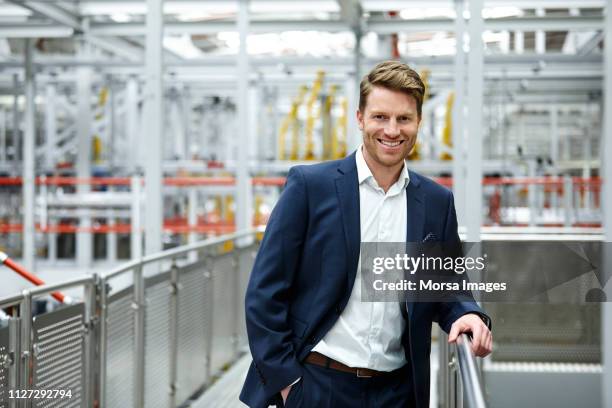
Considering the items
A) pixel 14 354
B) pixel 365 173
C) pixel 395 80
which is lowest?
pixel 14 354

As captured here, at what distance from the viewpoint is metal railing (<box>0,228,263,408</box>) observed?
99.5 inches

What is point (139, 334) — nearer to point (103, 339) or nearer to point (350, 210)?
point (103, 339)

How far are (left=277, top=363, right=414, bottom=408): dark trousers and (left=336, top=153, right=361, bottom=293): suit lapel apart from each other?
22cm

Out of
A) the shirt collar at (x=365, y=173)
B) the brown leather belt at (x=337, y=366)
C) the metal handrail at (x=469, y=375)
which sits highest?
the shirt collar at (x=365, y=173)

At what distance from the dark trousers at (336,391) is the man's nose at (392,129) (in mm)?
571

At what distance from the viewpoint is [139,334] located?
151 inches

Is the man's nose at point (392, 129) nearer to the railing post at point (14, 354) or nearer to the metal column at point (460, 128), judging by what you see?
the railing post at point (14, 354)

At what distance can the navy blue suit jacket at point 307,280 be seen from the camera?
1938 mm

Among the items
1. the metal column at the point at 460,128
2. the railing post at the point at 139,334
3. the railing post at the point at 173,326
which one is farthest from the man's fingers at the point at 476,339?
the metal column at the point at 460,128

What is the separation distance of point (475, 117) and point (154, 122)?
225cm

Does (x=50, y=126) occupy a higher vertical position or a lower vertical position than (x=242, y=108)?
higher

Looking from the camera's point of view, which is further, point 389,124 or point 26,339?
point 26,339

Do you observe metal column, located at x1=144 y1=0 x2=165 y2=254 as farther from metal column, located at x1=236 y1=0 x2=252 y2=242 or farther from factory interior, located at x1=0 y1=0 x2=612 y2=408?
metal column, located at x1=236 y1=0 x2=252 y2=242

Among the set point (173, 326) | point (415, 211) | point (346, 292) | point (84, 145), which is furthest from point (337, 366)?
point (84, 145)
